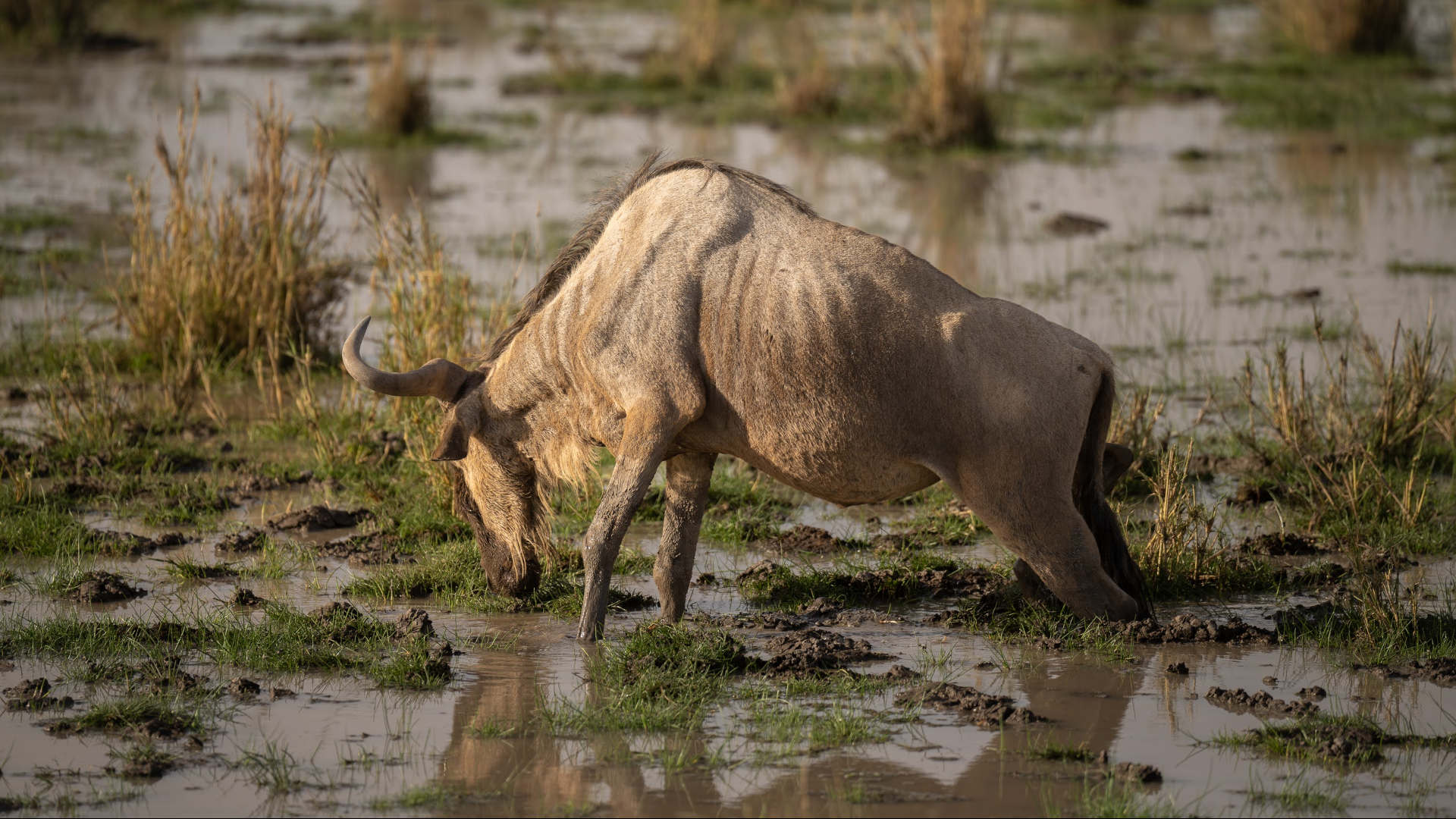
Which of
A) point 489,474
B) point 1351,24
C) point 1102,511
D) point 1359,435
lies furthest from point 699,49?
point 1102,511

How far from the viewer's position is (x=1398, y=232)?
13867 millimetres

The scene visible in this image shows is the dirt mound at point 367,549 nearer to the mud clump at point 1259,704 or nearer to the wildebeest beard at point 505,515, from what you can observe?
the wildebeest beard at point 505,515

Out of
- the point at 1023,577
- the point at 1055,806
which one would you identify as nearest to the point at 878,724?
the point at 1055,806

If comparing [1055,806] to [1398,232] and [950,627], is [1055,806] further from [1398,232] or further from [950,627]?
[1398,232]

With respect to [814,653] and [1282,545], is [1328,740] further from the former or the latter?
[1282,545]

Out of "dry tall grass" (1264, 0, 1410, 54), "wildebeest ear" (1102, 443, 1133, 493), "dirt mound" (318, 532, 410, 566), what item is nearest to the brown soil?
"dirt mound" (318, 532, 410, 566)

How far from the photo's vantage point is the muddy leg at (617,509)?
20.2ft

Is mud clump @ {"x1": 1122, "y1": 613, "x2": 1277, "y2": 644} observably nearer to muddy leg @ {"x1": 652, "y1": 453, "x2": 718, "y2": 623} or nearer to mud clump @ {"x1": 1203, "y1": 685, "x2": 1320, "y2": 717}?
mud clump @ {"x1": 1203, "y1": 685, "x2": 1320, "y2": 717}

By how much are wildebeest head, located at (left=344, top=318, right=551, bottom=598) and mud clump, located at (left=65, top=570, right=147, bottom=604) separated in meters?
1.39

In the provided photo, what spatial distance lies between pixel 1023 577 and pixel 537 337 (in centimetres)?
214

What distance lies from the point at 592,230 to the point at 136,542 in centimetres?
265

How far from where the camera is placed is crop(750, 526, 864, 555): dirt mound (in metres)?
7.75

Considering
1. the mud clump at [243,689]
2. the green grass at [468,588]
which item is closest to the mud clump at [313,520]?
the green grass at [468,588]

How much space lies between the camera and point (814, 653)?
6098 millimetres
